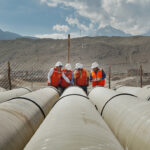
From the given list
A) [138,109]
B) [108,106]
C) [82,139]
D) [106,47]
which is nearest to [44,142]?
[82,139]

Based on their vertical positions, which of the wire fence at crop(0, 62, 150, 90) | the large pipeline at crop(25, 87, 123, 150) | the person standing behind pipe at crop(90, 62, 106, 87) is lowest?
the wire fence at crop(0, 62, 150, 90)

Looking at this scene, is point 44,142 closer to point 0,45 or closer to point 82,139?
point 82,139

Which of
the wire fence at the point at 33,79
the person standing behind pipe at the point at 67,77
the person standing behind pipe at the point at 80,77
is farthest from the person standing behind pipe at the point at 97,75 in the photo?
the wire fence at the point at 33,79

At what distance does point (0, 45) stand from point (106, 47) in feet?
104

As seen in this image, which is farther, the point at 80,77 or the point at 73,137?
the point at 80,77

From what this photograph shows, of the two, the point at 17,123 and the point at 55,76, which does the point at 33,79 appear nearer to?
the point at 55,76

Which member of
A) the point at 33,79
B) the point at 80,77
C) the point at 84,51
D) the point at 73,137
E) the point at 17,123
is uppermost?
the point at 84,51

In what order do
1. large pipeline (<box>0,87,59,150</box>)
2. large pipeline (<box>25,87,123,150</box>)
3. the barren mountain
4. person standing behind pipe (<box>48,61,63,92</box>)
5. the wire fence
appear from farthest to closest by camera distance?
the barren mountain < the wire fence < person standing behind pipe (<box>48,61,63,92</box>) < large pipeline (<box>0,87,59,150</box>) < large pipeline (<box>25,87,123,150</box>)

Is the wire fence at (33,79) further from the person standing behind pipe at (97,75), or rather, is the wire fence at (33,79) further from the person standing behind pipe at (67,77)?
the person standing behind pipe at (97,75)

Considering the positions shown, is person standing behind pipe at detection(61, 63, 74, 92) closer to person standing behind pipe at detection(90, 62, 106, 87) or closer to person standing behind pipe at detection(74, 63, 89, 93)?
person standing behind pipe at detection(74, 63, 89, 93)

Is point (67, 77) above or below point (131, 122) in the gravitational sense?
above

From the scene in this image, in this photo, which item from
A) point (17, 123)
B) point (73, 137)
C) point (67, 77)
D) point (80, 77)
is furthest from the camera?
point (67, 77)

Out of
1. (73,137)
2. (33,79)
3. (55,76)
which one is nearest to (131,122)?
(73,137)

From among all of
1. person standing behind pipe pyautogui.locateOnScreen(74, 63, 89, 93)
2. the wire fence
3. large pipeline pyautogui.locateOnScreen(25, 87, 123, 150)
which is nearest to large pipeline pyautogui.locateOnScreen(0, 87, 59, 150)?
large pipeline pyautogui.locateOnScreen(25, 87, 123, 150)
